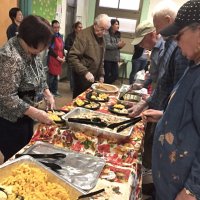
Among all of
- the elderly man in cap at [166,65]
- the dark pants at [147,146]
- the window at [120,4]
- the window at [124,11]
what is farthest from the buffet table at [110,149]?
the window at [120,4]

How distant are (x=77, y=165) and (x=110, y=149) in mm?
239

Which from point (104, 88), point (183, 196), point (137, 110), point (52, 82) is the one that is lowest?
point (52, 82)

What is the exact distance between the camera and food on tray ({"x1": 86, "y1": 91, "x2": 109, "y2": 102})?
2007 millimetres

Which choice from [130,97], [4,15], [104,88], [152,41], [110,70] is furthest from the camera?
[110,70]

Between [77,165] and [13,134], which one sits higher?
[77,165]

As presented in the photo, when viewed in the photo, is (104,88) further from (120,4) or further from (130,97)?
(120,4)

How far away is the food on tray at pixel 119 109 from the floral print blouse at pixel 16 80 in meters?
0.54

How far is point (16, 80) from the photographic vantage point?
1.33 meters

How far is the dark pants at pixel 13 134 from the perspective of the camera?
148 cm

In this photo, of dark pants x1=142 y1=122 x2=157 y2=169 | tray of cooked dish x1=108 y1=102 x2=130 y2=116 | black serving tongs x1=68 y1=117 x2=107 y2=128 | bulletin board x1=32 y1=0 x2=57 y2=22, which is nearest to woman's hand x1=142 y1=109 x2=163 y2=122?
black serving tongs x1=68 y1=117 x2=107 y2=128

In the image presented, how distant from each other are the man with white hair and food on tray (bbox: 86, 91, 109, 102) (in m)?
0.43

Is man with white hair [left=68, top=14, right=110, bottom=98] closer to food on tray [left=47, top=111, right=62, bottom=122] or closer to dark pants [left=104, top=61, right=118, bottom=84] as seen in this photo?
food on tray [left=47, top=111, right=62, bottom=122]

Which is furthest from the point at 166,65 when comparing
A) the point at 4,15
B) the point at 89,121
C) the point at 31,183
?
the point at 4,15

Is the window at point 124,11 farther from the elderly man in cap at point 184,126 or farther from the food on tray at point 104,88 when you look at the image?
the elderly man in cap at point 184,126
